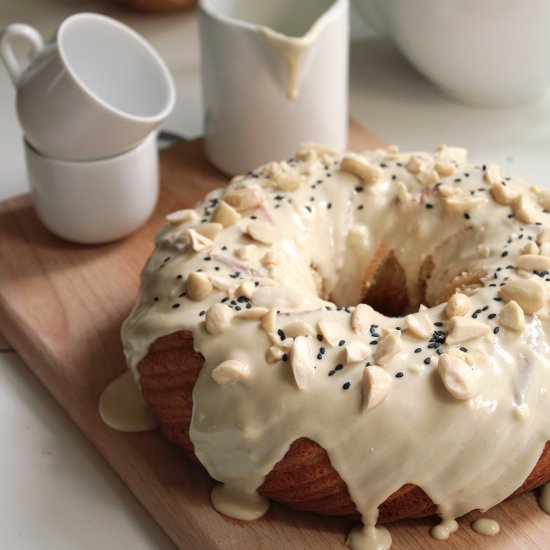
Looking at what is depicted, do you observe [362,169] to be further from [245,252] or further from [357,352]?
[357,352]

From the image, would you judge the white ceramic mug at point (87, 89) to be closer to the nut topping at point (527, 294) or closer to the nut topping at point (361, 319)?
the nut topping at point (361, 319)

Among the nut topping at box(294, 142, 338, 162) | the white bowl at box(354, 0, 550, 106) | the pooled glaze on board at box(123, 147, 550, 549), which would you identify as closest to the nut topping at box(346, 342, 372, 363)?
the pooled glaze on board at box(123, 147, 550, 549)

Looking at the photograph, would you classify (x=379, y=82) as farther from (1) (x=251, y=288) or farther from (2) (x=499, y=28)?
(1) (x=251, y=288)

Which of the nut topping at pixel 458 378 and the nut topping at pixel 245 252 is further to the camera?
the nut topping at pixel 245 252

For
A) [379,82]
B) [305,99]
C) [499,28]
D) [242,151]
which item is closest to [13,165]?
[242,151]

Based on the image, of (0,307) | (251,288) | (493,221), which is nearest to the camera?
(251,288)

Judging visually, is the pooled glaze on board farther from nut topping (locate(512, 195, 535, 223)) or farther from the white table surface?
the white table surface

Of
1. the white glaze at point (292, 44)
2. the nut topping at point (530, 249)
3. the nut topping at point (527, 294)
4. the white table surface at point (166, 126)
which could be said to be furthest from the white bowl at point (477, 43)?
the nut topping at point (527, 294)
